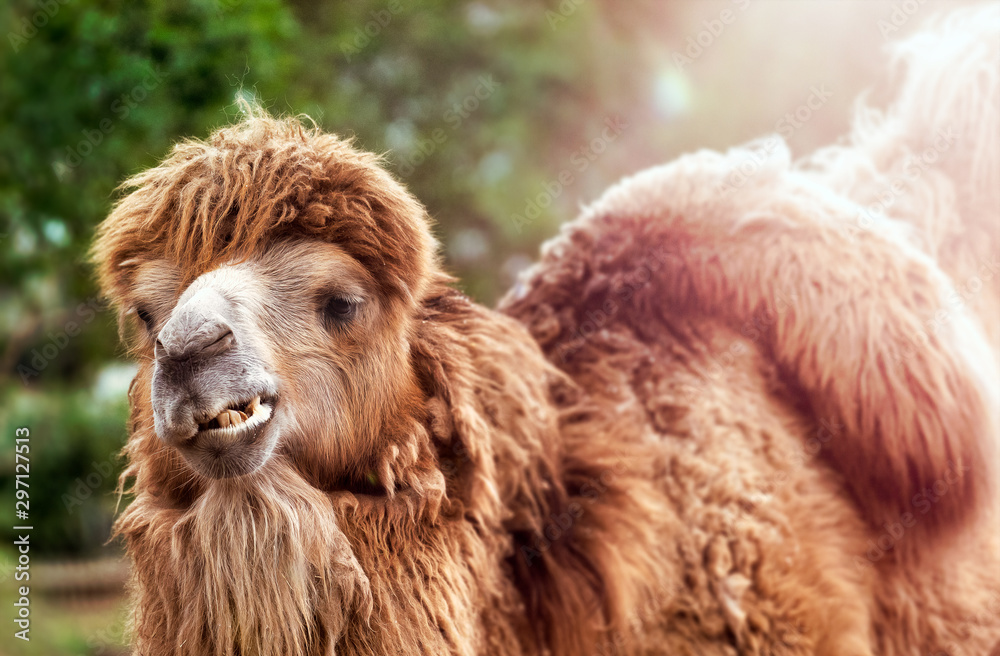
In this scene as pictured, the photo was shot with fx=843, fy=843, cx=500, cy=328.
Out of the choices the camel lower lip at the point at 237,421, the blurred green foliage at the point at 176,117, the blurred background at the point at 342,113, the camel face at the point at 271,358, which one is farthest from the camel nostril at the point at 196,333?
the blurred background at the point at 342,113

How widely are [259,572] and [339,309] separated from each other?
554mm

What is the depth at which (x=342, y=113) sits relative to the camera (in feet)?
15.1

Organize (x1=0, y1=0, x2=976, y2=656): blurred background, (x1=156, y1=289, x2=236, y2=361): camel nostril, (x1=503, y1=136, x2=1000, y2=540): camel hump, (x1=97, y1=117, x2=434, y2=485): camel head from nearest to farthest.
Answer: (x1=156, y1=289, x2=236, y2=361): camel nostril < (x1=97, y1=117, x2=434, y2=485): camel head < (x1=503, y1=136, x2=1000, y2=540): camel hump < (x1=0, y1=0, x2=976, y2=656): blurred background

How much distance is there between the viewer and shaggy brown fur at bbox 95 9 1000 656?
1714 millimetres

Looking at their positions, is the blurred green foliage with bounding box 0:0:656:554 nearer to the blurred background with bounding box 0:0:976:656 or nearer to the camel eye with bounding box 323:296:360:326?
the blurred background with bounding box 0:0:976:656

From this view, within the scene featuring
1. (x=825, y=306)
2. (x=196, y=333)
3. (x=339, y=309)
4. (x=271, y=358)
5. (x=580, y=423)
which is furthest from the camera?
(x=825, y=306)

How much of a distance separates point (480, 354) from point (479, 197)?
11.5 ft

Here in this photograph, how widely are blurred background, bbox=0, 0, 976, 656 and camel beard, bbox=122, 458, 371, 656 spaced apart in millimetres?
1685

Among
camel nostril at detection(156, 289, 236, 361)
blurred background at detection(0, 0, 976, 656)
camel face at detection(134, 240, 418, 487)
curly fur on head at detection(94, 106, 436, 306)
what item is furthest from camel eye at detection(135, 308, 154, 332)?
blurred background at detection(0, 0, 976, 656)

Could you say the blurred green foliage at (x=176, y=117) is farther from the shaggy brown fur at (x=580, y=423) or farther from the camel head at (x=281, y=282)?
the shaggy brown fur at (x=580, y=423)

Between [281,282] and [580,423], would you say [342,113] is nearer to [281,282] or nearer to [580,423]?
[580,423]

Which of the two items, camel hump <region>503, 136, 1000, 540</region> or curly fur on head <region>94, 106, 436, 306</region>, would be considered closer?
curly fur on head <region>94, 106, 436, 306</region>

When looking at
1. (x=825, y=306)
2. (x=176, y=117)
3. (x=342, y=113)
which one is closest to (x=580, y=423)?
(x=825, y=306)

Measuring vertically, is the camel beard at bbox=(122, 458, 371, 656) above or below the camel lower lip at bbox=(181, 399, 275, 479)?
below
